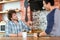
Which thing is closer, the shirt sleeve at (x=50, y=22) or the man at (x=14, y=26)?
the shirt sleeve at (x=50, y=22)

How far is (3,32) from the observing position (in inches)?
144

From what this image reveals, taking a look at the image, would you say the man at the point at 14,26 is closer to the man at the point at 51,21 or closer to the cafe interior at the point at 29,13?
Result: the cafe interior at the point at 29,13

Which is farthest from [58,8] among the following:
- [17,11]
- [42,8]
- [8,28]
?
[8,28]

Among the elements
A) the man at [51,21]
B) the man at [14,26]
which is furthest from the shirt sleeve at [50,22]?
the man at [14,26]

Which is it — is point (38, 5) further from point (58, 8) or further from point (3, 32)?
point (3, 32)

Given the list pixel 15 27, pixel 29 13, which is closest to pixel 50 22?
pixel 29 13

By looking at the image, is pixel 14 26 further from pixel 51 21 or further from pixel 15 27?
pixel 51 21

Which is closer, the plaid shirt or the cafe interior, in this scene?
the cafe interior

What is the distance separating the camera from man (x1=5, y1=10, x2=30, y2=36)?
3.56 m

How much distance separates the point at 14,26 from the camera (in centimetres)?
358

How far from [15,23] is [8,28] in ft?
0.66

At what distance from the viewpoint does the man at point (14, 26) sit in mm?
3561

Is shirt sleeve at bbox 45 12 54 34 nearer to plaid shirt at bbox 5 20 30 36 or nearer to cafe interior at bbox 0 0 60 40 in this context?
cafe interior at bbox 0 0 60 40

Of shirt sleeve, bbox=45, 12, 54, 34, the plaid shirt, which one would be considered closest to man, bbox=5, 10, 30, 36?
the plaid shirt
